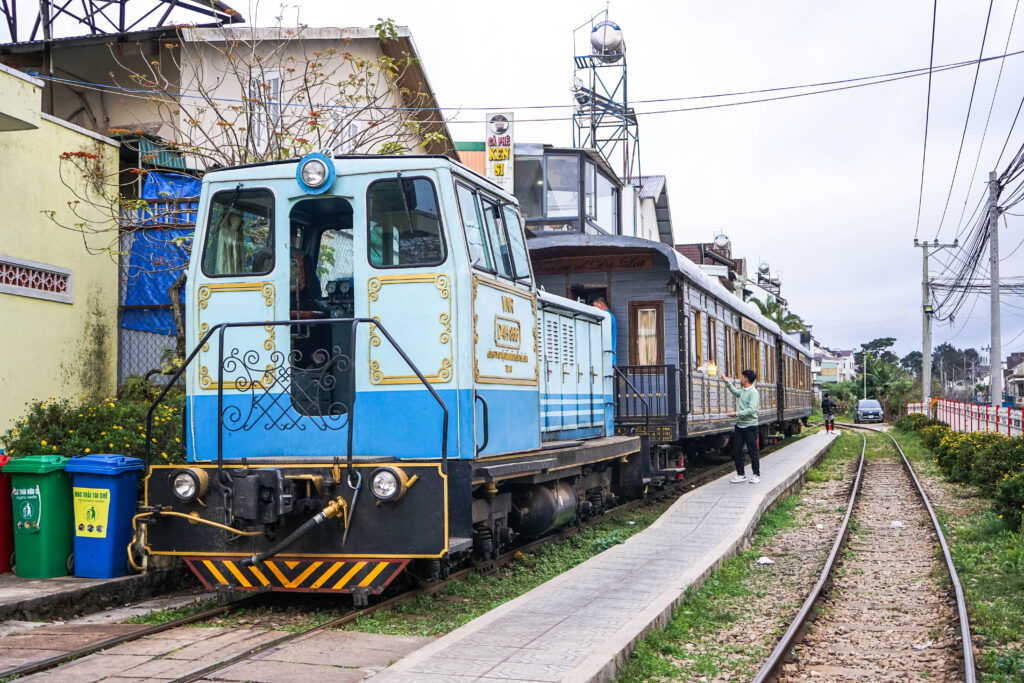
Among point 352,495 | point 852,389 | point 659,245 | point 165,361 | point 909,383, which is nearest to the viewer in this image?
point 352,495

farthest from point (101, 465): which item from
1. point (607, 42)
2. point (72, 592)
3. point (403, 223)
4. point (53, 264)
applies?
point (607, 42)

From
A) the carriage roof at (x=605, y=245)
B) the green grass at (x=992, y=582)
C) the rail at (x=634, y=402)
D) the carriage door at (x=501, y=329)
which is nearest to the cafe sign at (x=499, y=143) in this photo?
the carriage roof at (x=605, y=245)

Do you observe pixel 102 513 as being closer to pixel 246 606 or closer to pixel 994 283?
pixel 246 606

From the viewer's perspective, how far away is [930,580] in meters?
8.89

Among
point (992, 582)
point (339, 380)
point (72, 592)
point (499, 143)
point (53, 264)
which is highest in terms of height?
point (499, 143)

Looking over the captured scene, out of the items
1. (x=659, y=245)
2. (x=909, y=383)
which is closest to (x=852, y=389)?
(x=909, y=383)

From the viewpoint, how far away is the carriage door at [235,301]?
23.1 feet

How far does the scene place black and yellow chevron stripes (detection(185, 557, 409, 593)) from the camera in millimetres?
6398

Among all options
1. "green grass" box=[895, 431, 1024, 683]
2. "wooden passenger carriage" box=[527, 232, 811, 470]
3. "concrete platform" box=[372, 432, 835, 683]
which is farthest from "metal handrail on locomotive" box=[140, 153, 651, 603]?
"wooden passenger carriage" box=[527, 232, 811, 470]

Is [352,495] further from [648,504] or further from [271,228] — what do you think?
[648,504]

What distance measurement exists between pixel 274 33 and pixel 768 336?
13724 millimetres

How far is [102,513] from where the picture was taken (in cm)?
767

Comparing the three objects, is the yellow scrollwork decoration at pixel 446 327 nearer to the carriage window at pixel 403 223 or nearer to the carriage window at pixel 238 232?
the carriage window at pixel 403 223

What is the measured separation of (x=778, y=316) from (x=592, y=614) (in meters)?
47.0
